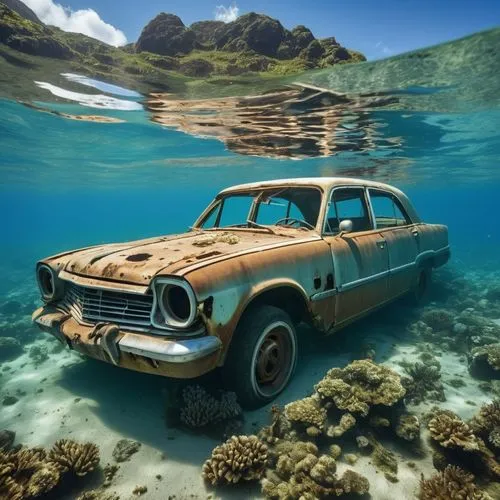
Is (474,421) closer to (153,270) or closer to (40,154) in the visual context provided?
(153,270)

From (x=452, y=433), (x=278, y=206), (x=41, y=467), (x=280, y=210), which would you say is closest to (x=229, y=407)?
(x=41, y=467)

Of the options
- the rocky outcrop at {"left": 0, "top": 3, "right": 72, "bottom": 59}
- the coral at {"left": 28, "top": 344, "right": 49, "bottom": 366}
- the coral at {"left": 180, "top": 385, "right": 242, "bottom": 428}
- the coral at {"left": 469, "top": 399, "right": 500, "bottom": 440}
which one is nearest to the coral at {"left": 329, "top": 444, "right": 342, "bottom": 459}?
the coral at {"left": 180, "top": 385, "right": 242, "bottom": 428}

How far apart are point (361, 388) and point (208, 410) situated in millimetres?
1627

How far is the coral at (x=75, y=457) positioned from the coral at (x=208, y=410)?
83 centimetres

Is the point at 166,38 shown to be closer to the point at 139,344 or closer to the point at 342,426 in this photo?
the point at 139,344

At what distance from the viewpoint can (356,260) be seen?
456cm

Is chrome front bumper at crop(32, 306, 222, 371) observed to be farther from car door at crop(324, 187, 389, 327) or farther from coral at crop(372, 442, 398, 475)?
car door at crop(324, 187, 389, 327)

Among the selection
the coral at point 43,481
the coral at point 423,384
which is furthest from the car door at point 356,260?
the coral at point 43,481

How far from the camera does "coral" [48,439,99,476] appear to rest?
2.81 m

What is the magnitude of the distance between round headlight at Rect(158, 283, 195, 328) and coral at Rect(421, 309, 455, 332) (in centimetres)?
588

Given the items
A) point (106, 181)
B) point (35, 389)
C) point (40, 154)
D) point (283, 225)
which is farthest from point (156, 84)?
point (106, 181)

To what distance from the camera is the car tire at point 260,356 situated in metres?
3.17

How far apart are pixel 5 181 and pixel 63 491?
39.3m

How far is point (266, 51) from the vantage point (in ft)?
35.8
